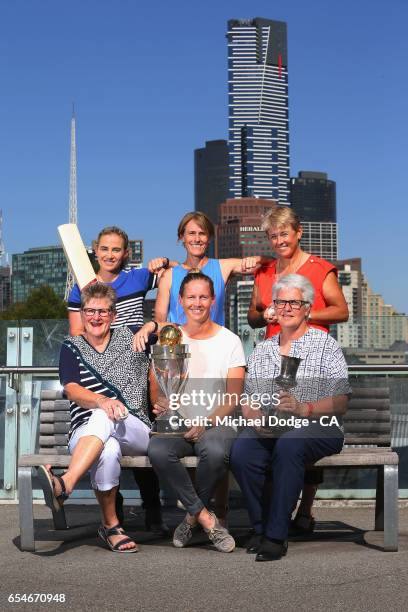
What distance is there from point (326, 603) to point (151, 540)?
5.72 feet

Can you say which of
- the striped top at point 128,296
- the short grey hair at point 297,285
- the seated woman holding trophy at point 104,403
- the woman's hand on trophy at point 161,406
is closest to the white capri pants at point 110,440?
the seated woman holding trophy at point 104,403

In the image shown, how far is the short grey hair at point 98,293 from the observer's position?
223 inches

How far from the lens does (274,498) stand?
16.9ft

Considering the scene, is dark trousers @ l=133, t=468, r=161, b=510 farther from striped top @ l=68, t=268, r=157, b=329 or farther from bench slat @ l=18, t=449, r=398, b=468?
striped top @ l=68, t=268, r=157, b=329

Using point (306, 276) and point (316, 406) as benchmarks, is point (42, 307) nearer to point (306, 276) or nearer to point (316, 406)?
point (306, 276)

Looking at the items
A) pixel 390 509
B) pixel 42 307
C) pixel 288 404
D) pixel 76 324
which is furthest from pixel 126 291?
pixel 42 307

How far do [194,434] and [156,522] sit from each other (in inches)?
31.3

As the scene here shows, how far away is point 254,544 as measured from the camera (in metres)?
5.35

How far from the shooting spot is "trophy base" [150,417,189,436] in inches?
216

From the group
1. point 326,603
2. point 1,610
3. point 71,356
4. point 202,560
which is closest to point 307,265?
point 71,356

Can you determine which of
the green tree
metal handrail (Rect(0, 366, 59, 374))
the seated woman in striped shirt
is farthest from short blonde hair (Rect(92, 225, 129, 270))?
the green tree

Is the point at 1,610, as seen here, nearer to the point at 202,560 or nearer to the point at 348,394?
the point at 202,560

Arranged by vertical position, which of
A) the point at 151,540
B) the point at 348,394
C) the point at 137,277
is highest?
→ the point at 137,277

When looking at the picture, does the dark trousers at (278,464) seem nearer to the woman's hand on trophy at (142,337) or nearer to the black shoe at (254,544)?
the black shoe at (254,544)
